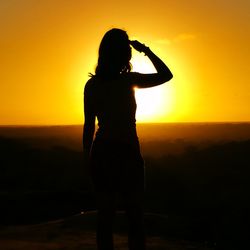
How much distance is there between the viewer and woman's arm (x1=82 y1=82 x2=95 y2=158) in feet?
14.3

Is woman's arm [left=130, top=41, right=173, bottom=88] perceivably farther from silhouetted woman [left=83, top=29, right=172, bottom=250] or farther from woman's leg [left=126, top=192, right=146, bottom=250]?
woman's leg [left=126, top=192, right=146, bottom=250]

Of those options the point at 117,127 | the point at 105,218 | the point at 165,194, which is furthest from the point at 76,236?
the point at 165,194

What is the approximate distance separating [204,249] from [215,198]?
19485 millimetres

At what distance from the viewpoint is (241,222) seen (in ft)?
57.7

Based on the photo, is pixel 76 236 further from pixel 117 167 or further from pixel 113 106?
pixel 113 106

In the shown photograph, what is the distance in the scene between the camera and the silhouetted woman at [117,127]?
13.9 ft

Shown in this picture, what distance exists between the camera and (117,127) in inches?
166

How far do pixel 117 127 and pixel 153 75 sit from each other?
51 centimetres

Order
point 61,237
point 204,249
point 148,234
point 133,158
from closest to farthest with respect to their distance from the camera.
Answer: point 133,158
point 204,249
point 61,237
point 148,234

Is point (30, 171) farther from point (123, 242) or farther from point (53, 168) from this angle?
point (123, 242)

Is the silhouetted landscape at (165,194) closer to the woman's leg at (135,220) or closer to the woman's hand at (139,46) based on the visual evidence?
the woman's leg at (135,220)

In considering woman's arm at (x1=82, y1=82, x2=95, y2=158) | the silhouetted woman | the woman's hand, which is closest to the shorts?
the silhouetted woman

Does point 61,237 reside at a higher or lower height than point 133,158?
lower

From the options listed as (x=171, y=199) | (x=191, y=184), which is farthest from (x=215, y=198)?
(x=191, y=184)
